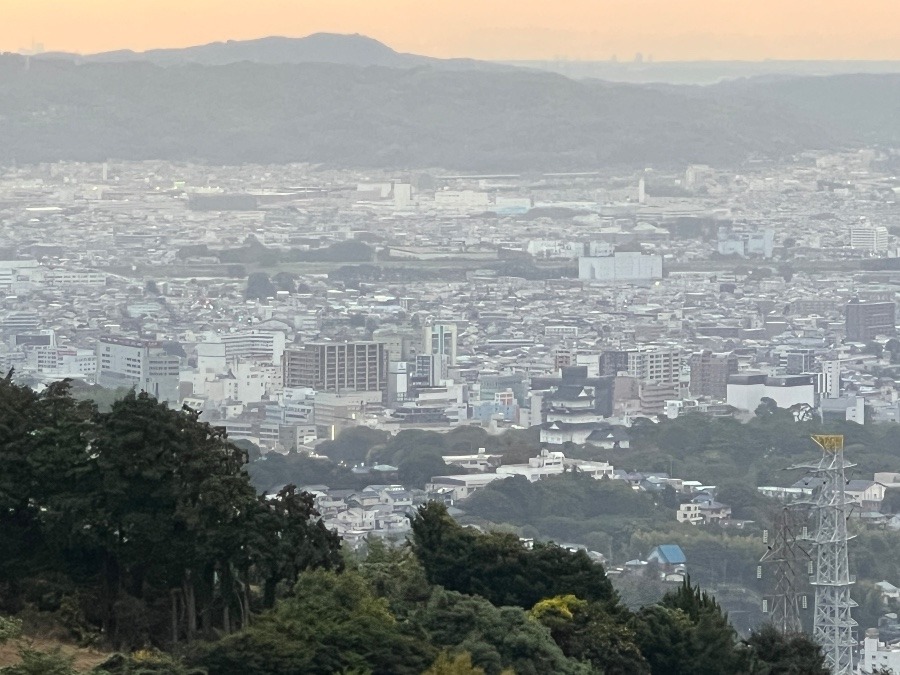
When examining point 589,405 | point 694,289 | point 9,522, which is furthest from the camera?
point 694,289

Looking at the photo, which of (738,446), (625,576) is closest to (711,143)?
(738,446)

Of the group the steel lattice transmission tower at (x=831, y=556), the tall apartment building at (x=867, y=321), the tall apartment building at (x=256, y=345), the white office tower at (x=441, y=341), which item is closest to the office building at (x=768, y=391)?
the white office tower at (x=441, y=341)

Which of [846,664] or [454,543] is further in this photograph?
[846,664]

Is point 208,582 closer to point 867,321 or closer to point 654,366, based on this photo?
point 654,366

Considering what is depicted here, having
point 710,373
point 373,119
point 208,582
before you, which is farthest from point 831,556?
point 373,119

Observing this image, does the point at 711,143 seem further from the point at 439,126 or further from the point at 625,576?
the point at 625,576

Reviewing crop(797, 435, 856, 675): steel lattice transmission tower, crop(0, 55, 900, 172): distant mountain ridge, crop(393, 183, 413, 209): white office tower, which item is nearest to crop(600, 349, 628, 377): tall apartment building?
crop(393, 183, 413, 209): white office tower

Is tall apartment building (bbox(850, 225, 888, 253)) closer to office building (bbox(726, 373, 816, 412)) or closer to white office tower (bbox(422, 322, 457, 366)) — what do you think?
white office tower (bbox(422, 322, 457, 366))
